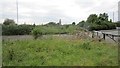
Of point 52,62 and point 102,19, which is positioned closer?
point 52,62

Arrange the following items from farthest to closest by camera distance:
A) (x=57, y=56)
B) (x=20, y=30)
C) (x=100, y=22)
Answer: (x=100, y=22) → (x=20, y=30) → (x=57, y=56)

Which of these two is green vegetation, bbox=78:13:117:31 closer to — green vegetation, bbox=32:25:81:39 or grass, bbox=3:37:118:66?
green vegetation, bbox=32:25:81:39

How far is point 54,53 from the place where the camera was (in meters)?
5.90

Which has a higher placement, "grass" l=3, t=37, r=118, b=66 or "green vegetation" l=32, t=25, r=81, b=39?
"green vegetation" l=32, t=25, r=81, b=39

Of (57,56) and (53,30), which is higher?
(53,30)

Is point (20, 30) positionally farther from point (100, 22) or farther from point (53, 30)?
point (100, 22)

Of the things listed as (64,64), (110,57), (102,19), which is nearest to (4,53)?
(64,64)

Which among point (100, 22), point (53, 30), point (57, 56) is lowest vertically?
point (57, 56)

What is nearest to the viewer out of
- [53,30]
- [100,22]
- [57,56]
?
[57,56]

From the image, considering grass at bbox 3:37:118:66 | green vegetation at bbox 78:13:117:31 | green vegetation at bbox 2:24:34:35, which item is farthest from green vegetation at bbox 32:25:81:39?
green vegetation at bbox 78:13:117:31

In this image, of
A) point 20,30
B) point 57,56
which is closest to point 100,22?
point 20,30

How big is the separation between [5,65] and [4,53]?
709 millimetres

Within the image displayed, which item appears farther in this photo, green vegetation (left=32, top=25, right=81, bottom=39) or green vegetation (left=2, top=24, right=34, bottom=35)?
green vegetation (left=2, top=24, right=34, bottom=35)

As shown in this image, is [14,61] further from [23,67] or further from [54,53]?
[54,53]
